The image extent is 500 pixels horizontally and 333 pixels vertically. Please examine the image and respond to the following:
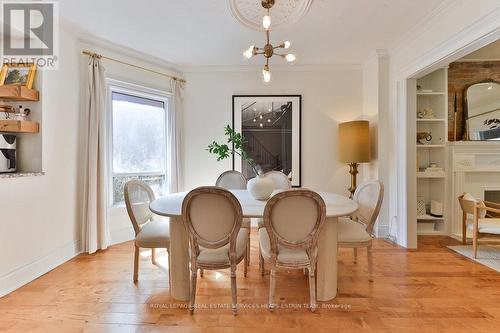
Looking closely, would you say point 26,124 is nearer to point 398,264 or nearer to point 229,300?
point 229,300

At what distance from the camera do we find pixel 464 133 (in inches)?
149

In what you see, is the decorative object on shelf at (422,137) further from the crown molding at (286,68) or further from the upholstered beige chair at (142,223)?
the upholstered beige chair at (142,223)

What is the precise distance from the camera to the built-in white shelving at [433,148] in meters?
3.70

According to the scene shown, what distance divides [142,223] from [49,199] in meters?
1.10

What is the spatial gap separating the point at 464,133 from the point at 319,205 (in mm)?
3392

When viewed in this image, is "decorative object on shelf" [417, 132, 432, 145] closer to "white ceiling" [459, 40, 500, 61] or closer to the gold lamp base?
the gold lamp base

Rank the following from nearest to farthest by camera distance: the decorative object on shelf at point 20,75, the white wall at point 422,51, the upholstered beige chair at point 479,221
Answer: the white wall at point 422,51 < the decorative object on shelf at point 20,75 < the upholstered beige chair at point 479,221

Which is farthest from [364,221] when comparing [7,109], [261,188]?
[7,109]

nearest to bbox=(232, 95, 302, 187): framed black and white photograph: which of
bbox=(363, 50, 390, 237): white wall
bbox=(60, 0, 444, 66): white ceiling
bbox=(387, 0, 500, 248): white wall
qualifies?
bbox=(60, 0, 444, 66): white ceiling

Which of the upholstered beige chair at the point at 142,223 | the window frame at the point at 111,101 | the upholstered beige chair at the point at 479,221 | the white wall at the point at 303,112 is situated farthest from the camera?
the white wall at the point at 303,112

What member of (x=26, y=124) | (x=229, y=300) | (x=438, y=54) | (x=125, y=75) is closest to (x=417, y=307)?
(x=229, y=300)

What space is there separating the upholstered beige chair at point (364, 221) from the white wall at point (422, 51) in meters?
1.05

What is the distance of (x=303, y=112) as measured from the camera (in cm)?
414

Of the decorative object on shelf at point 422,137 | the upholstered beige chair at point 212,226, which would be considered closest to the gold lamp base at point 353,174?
the decorative object on shelf at point 422,137
